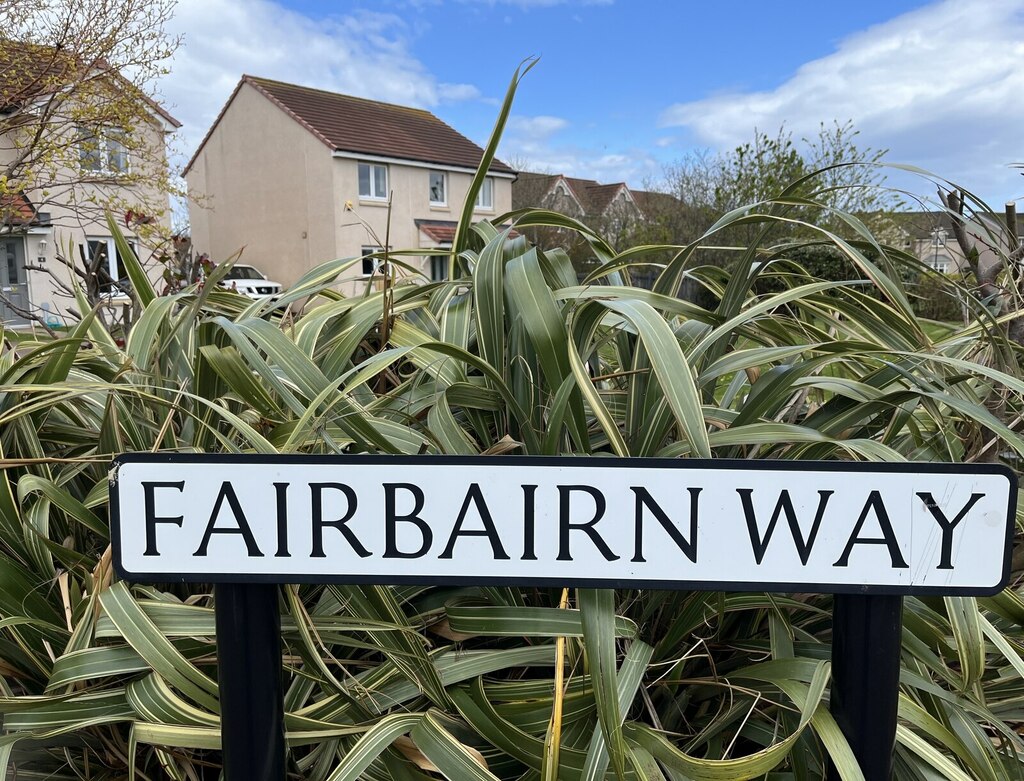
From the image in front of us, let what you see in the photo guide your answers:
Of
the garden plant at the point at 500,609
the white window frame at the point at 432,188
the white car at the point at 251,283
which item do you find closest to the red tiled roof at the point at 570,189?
the white window frame at the point at 432,188

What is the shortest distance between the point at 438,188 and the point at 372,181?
2.31 meters

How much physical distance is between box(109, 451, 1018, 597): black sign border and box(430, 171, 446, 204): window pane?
2125cm

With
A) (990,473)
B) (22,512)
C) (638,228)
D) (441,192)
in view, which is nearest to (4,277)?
(441,192)

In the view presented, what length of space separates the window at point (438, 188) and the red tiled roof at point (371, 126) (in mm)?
453

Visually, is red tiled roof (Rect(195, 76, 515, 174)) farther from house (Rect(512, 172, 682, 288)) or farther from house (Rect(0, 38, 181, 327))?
house (Rect(0, 38, 181, 327))

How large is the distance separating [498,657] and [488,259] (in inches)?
24.3

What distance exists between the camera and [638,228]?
18516mm

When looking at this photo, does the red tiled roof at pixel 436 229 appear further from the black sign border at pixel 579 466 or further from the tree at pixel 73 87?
the black sign border at pixel 579 466

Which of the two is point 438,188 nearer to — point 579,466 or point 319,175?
point 319,175

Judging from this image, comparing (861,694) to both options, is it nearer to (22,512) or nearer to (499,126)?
(499,126)

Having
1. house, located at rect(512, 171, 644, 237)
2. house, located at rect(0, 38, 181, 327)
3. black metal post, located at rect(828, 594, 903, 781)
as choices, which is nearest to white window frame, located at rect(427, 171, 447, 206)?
house, located at rect(512, 171, 644, 237)

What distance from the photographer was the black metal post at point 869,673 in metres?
0.71

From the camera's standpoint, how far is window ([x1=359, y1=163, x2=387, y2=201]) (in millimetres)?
19266

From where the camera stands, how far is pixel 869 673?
72 cm
